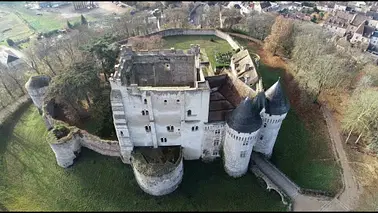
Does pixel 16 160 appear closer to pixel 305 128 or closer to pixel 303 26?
pixel 305 128

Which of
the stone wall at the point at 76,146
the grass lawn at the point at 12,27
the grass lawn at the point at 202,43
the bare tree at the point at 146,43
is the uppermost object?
the grass lawn at the point at 12,27

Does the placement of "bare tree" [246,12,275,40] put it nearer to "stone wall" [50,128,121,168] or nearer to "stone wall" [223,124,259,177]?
"stone wall" [223,124,259,177]

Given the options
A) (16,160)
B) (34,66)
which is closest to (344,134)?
(16,160)

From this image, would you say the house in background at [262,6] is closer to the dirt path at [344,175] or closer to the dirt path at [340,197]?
the dirt path at [344,175]

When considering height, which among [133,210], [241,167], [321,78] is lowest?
[133,210]

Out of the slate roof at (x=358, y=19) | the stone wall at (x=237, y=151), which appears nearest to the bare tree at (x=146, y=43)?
the stone wall at (x=237, y=151)

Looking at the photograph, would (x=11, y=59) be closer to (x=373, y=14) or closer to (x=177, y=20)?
(x=177, y=20)

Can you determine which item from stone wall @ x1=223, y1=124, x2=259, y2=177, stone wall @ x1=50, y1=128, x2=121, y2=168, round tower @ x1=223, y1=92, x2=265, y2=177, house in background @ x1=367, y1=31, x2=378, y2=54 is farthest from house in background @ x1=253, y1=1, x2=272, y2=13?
A: stone wall @ x1=50, y1=128, x2=121, y2=168

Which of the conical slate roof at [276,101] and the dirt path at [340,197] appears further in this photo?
the dirt path at [340,197]
